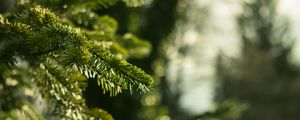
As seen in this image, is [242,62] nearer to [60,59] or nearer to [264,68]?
[264,68]

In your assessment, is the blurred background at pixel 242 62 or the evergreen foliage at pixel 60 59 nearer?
the evergreen foliage at pixel 60 59

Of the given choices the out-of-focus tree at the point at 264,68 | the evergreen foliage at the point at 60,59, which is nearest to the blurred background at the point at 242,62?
the out-of-focus tree at the point at 264,68

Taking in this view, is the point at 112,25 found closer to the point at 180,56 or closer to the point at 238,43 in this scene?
the point at 180,56

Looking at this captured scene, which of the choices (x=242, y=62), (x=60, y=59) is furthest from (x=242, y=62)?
(x=60, y=59)

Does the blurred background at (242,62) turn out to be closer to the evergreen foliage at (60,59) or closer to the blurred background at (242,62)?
the blurred background at (242,62)

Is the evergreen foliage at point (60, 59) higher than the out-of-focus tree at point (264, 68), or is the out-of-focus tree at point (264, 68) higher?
the out-of-focus tree at point (264, 68)

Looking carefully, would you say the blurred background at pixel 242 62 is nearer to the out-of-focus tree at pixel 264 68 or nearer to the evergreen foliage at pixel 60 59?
the out-of-focus tree at pixel 264 68

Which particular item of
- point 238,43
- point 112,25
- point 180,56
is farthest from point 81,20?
point 238,43
